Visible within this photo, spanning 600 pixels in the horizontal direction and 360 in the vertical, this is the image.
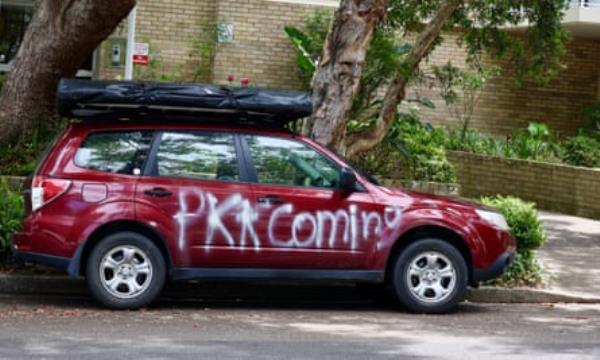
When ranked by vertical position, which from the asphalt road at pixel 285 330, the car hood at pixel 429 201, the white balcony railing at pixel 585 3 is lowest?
the asphalt road at pixel 285 330

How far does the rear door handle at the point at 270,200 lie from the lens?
33.7ft

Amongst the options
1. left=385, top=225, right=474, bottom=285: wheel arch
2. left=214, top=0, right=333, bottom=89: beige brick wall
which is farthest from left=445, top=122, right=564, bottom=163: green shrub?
left=385, top=225, right=474, bottom=285: wheel arch

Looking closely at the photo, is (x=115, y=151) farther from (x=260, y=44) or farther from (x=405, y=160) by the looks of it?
(x=260, y=44)

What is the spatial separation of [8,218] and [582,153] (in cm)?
1169

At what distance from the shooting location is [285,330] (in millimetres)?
9484

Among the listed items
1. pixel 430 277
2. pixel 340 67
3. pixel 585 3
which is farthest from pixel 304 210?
pixel 585 3

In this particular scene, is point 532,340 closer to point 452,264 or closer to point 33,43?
point 452,264

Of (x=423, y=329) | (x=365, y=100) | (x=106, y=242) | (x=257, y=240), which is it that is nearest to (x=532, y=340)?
(x=423, y=329)

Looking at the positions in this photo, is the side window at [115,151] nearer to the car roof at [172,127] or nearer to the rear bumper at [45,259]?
the car roof at [172,127]

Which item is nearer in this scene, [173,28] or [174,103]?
[174,103]

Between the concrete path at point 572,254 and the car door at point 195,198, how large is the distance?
12.6 feet

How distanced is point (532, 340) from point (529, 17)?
26.9ft

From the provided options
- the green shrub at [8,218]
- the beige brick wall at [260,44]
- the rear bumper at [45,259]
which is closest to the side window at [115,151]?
the rear bumper at [45,259]

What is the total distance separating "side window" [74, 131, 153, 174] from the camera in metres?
10.1
